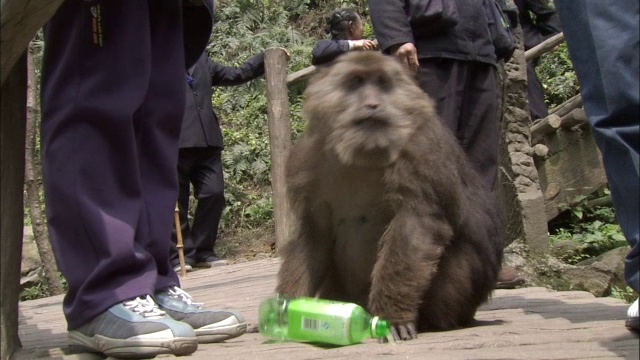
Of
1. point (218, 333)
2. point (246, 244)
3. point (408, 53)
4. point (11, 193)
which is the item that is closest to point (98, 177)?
point (11, 193)

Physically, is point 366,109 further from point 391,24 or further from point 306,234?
point 391,24

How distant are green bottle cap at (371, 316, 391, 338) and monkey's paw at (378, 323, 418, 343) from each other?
2 cm

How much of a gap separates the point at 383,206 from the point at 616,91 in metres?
1.19

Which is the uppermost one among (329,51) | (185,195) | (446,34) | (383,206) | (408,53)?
(329,51)

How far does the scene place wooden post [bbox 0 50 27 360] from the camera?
2928 mm

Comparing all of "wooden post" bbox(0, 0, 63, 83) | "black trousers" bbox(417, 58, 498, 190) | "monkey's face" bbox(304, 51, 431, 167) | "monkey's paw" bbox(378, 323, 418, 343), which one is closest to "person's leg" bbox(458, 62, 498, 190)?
"black trousers" bbox(417, 58, 498, 190)

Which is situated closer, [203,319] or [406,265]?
[203,319]

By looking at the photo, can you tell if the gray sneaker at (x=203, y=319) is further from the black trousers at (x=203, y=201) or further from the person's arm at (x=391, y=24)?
the black trousers at (x=203, y=201)

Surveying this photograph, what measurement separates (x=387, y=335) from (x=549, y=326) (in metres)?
0.54

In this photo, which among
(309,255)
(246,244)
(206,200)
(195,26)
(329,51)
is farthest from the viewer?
(246,244)

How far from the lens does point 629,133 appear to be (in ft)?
8.67

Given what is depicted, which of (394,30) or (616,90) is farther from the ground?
(394,30)

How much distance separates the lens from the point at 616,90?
267 centimetres

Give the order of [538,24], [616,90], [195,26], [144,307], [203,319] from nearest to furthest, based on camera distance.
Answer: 1. [616,90]
2. [144,307]
3. [203,319]
4. [195,26]
5. [538,24]
